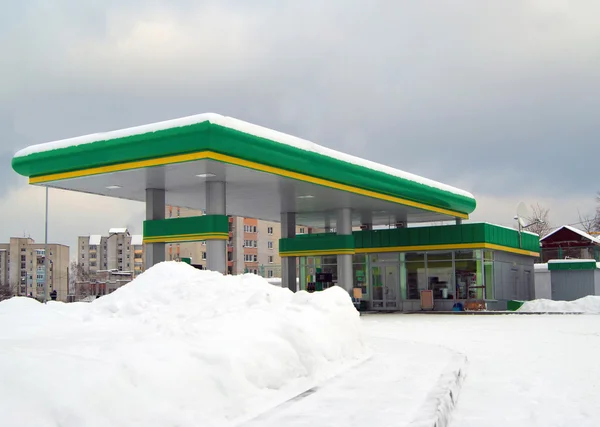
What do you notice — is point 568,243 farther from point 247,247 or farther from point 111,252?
point 111,252

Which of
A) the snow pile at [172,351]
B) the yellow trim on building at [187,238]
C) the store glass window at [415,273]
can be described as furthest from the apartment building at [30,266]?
the snow pile at [172,351]

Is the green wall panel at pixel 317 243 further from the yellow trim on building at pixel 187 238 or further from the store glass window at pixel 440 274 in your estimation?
the yellow trim on building at pixel 187 238

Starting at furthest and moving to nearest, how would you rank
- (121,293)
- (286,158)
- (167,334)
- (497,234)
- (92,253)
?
(92,253) → (497,234) → (286,158) → (121,293) → (167,334)

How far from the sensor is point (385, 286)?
114 ft

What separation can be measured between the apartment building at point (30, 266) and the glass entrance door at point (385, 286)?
116724 millimetres

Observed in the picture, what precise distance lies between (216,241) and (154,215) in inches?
142

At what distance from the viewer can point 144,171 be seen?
20891 millimetres

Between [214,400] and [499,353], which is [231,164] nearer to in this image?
[499,353]

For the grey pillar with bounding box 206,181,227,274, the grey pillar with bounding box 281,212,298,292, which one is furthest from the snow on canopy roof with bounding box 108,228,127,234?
the grey pillar with bounding box 206,181,227,274

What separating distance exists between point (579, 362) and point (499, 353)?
178 centimetres

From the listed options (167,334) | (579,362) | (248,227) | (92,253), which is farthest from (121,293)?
(92,253)

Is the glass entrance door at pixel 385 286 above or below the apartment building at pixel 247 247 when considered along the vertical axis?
below

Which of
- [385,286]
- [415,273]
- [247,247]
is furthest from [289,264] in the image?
[247,247]

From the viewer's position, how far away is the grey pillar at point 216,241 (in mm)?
21609
